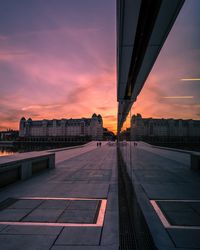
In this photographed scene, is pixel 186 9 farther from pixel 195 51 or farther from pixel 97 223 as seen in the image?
pixel 97 223

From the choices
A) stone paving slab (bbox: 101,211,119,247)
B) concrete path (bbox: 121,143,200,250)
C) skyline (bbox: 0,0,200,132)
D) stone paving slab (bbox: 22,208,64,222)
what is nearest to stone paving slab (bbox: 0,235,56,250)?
stone paving slab (bbox: 22,208,64,222)

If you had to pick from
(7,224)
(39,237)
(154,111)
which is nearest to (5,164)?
(7,224)

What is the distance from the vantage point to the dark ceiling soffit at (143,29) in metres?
3.27

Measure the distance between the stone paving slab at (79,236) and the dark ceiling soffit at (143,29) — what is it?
3.93 meters

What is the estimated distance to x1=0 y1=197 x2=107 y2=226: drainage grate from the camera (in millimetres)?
3201

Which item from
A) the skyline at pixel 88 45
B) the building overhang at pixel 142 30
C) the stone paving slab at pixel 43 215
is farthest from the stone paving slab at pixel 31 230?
the building overhang at pixel 142 30

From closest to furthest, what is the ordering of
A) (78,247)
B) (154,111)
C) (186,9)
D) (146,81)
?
(78,247)
(186,9)
(154,111)
(146,81)

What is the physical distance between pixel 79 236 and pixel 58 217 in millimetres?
839

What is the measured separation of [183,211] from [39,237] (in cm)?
282

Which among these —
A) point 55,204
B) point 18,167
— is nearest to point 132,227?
point 55,204

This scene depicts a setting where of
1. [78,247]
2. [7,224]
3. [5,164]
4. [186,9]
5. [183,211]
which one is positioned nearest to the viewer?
[78,247]

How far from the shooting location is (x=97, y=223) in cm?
314

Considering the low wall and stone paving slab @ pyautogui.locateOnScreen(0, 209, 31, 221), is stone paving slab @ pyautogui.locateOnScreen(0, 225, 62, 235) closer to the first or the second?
stone paving slab @ pyautogui.locateOnScreen(0, 209, 31, 221)

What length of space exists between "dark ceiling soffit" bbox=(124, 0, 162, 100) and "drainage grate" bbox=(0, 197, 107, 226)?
12.9 feet
